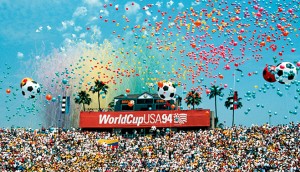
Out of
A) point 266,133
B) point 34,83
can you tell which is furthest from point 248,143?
point 34,83

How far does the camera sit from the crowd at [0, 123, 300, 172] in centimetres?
4172

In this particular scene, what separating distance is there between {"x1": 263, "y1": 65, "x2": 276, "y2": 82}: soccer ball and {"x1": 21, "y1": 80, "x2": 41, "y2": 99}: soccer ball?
18.6m

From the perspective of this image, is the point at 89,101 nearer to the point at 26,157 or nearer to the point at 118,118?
the point at 118,118

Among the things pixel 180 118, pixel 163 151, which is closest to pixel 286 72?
pixel 163 151

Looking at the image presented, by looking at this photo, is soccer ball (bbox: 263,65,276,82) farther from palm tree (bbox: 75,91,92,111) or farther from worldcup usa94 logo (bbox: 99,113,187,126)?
palm tree (bbox: 75,91,92,111)

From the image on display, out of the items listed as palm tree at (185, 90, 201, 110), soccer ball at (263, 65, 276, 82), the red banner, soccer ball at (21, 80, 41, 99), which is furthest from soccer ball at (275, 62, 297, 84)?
palm tree at (185, 90, 201, 110)

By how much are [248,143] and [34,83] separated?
18.6 m

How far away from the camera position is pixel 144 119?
200 feet

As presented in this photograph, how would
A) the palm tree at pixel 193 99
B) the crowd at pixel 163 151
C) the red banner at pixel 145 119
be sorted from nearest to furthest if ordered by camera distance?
1. the crowd at pixel 163 151
2. the red banner at pixel 145 119
3. the palm tree at pixel 193 99

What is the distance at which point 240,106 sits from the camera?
75.6 m

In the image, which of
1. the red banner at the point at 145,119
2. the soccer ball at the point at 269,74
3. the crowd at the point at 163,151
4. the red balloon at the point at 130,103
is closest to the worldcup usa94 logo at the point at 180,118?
the red banner at the point at 145,119

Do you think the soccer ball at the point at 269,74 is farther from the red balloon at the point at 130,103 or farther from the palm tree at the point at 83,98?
the palm tree at the point at 83,98

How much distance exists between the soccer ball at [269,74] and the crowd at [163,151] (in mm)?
7395

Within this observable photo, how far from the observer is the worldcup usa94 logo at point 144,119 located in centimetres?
5922
